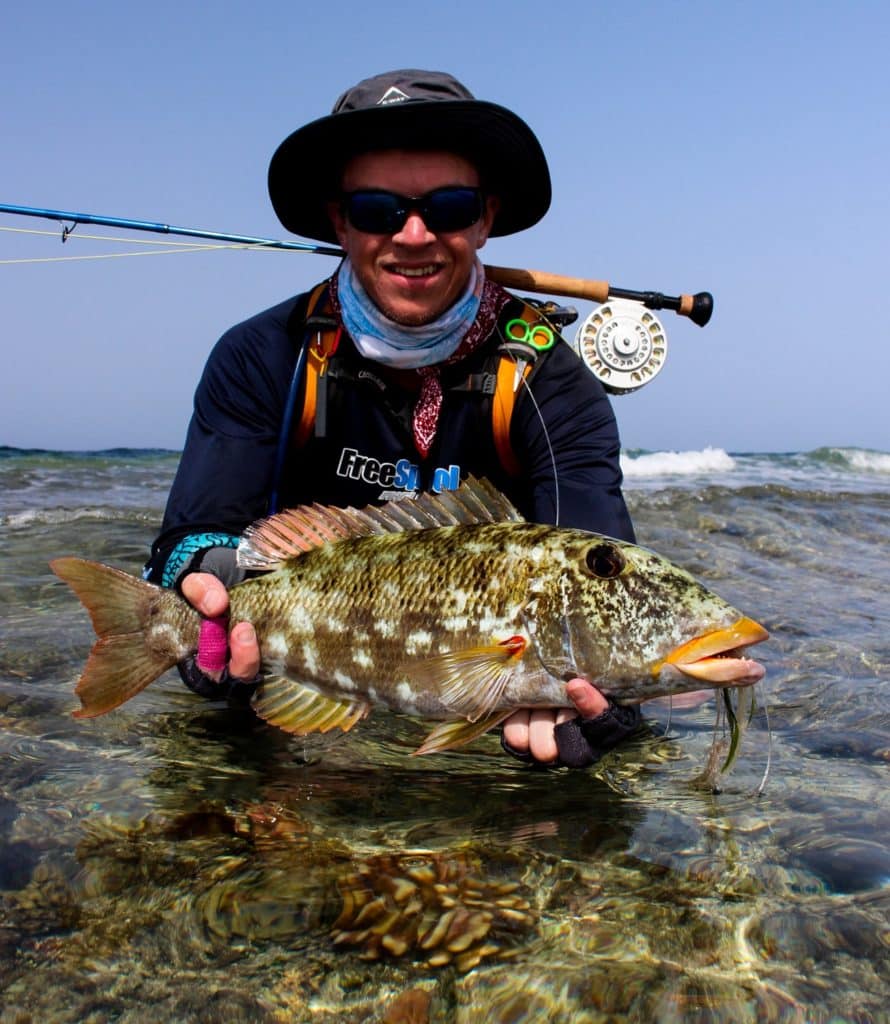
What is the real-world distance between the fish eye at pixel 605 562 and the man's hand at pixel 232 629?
127 cm

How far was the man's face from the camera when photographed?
441cm

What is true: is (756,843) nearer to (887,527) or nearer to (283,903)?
(283,903)

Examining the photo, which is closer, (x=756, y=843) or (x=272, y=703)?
(x=756, y=843)

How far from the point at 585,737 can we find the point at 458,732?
2.02 feet

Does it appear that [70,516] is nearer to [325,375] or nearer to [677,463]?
[325,375]

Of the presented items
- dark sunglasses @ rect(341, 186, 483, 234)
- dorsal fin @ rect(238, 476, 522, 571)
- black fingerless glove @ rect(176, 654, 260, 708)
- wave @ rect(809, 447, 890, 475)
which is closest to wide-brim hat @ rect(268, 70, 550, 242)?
dark sunglasses @ rect(341, 186, 483, 234)

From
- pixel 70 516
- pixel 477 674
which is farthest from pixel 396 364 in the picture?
pixel 70 516

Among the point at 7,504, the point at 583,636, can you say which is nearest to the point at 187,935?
the point at 583,636

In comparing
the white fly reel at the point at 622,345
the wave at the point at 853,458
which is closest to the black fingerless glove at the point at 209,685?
the white fly reel at the point at 622,345

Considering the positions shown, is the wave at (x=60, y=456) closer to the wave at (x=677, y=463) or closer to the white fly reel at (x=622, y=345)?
the wave at (x=677, y=463)

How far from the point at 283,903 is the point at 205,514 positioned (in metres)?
2.11

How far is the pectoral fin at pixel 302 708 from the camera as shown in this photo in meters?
3.53

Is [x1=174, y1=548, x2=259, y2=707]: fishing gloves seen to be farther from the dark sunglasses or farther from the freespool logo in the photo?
the dark sunglasses

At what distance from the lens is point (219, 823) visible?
3.28 m
